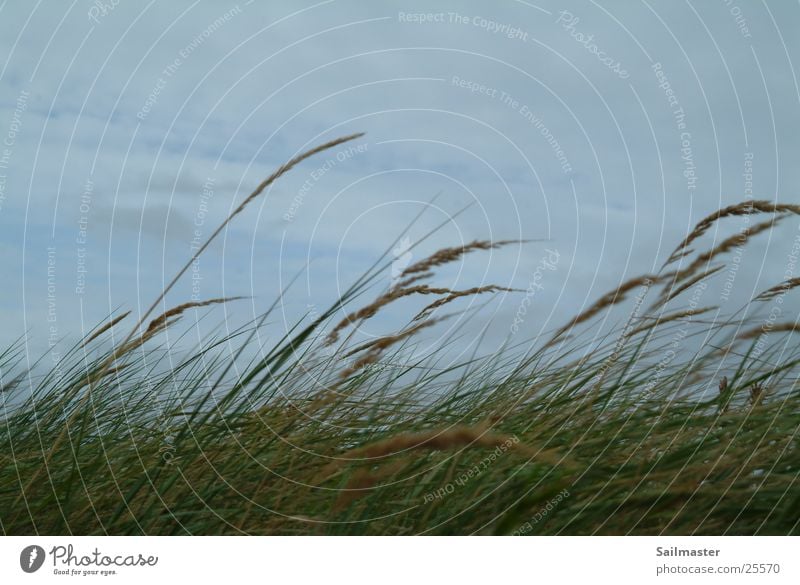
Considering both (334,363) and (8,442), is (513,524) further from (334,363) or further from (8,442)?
(8,442)

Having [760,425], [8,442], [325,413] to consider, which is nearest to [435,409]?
[325,413]

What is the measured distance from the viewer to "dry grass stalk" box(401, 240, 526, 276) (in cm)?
267

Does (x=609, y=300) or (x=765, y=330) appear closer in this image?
(x=609, y=300)

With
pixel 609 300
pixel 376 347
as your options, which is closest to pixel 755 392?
pixel 609 300

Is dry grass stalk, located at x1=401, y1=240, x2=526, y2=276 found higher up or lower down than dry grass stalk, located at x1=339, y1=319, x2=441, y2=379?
higher up

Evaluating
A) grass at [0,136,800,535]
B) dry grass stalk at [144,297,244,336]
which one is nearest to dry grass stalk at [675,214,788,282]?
grass at [0,136,800,535]

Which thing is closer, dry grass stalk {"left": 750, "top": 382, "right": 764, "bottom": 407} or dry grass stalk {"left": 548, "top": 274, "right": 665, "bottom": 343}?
dry grass stalk {"left": 548, "top": 274, "right": 665, "bottom": 343}

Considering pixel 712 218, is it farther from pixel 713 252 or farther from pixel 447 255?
pixel 447 255

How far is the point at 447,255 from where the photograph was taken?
2.69 meters

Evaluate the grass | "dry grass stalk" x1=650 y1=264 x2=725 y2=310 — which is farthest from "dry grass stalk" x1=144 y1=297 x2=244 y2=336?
"dry grass stalk" x1=650 y1=264 x2=725 y2=310

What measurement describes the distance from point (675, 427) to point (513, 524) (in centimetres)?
75

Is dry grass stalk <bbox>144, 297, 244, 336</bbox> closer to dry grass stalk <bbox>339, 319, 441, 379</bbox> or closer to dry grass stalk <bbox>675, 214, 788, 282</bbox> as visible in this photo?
dry grass stalk <bbox>339, 319, 441, 379</bbox>

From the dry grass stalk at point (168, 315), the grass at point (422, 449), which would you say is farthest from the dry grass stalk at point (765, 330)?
the dry grass stalk at point (168, 315)

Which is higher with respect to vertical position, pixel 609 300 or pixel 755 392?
pixel 609 300
